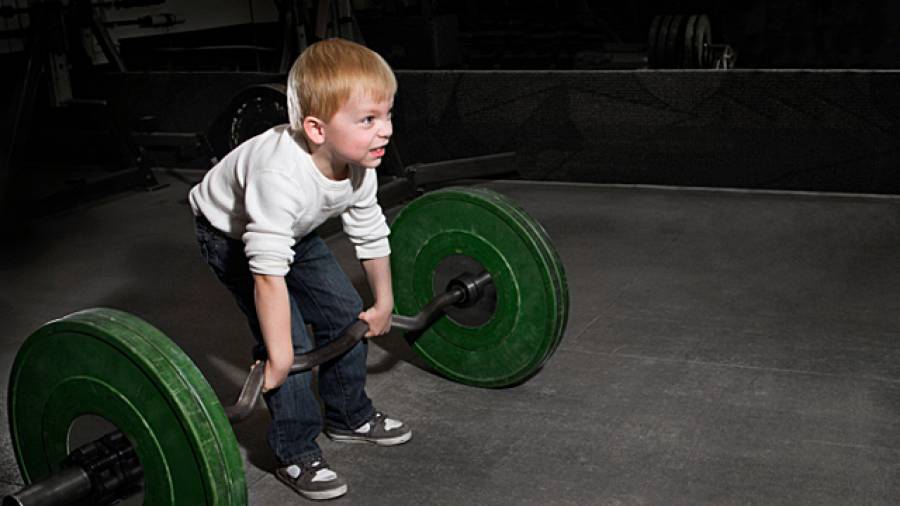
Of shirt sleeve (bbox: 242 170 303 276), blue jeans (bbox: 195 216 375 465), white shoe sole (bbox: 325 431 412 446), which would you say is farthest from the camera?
white shoe sole (bbox: 325 431 412 446)

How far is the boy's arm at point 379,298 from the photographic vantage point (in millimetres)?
1710

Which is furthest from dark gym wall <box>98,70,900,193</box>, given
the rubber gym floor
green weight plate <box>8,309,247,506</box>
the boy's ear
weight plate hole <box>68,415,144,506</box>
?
green weight plate <box>8,309,247,506</box>

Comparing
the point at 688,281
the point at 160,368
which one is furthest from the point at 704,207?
the point at 160,368

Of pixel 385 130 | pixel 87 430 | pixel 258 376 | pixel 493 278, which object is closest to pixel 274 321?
pixel 258 376

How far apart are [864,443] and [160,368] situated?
121 centimetres

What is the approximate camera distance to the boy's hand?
171 cm

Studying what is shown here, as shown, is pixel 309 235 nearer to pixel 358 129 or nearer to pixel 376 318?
pixel 376 318

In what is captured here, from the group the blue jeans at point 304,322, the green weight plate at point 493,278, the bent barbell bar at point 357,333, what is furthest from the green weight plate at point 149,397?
the green weight plate at point 493,278

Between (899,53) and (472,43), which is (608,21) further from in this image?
(899,53)

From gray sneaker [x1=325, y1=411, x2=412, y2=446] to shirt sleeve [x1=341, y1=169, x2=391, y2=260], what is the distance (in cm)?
33

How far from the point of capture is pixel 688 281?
A: 8.71ft

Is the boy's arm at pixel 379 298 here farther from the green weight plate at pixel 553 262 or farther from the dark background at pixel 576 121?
the dark background at pixel 576 121

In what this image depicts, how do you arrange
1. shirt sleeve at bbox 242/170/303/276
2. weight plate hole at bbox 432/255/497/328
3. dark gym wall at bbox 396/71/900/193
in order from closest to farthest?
shirt sleeve at bbox 242/170/303/276
weight plate hole at bbox 432/255/497/328
dark gym wall at bbox 396/71/900/193

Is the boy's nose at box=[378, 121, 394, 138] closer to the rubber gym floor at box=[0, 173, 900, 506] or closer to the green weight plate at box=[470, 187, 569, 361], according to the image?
the green weight plate at box=[470, 187, 569, 361]
